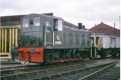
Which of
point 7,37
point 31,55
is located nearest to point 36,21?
point 31,55

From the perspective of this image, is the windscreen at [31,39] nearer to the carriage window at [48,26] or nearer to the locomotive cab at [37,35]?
the locomotive cab at [37,35]

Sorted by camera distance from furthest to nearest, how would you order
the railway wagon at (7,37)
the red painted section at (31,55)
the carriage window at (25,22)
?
the railway wagon at (7,37)
the carriage window at (25,22)
the red painted section at (31,55)

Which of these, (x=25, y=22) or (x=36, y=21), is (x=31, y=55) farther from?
(x=25, y=22)

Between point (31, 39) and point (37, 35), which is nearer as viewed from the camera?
point (37, 35)

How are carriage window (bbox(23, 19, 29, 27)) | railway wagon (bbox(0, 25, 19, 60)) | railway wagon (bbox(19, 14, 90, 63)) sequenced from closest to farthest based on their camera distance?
railway wagon (bbox(19, 14, 90, 63))
carriage window (bbox(23, 19, 29, 27))
railway wagon (bbox(0, 25, 19, 60))

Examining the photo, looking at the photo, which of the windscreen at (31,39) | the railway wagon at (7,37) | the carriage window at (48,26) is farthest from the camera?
the railway wagon at (7,37)

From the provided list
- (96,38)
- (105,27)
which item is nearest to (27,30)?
(96,38)

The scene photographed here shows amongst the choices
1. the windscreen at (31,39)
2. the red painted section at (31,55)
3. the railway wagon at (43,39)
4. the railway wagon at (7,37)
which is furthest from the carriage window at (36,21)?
the railway wagon at (7,37)

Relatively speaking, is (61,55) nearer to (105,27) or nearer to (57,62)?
(57,62)

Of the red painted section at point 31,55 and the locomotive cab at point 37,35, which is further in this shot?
the locomotive cab at point 37,35

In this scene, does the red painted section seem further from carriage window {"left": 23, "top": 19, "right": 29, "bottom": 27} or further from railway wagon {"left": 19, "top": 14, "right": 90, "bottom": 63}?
carriage window {"left": 23, "top": 19, "right": 29, "bottom": 27}

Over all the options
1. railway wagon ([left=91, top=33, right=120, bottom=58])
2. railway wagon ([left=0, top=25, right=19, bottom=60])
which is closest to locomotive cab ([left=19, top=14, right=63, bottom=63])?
railway wagon ([left=91, top=33, right=120, bottom=58])

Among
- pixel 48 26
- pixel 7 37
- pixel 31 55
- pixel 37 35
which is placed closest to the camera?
pixel 31 55

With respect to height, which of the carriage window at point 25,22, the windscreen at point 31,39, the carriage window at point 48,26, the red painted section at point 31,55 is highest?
the carriage window at point 25,22
